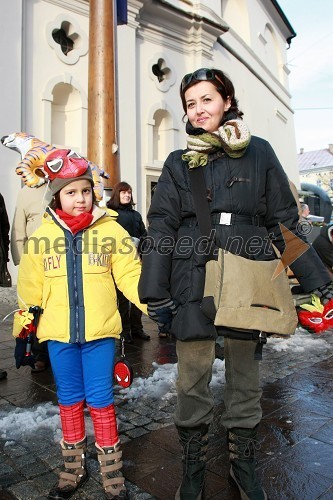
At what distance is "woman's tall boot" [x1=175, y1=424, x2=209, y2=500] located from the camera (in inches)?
76.2

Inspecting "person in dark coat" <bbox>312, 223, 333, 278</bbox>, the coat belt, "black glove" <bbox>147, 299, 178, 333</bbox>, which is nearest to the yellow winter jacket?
"black glove" <bbox>147, 299, 178, 333</bbox>

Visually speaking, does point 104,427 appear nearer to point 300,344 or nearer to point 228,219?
point 228,219

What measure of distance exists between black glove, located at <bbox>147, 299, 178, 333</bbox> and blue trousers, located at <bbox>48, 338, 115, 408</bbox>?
386 mm

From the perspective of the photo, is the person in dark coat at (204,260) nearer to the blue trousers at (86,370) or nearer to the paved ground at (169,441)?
the paved ground at (169,441)

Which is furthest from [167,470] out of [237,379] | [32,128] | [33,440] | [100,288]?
[32,128]

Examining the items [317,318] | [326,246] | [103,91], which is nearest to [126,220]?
[103,91]

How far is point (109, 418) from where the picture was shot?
6.91 feet

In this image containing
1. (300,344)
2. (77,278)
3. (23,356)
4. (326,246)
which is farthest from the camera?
(326,246)

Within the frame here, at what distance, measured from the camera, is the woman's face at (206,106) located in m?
2.07

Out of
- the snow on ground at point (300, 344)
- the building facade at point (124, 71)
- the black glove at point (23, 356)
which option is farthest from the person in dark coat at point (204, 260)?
the building facade at point (124, 71)

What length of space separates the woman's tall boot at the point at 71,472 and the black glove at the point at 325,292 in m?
1.36

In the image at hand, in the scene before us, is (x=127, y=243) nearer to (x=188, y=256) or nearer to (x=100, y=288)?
(x=100, y=288)

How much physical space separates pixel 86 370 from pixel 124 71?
10256mm

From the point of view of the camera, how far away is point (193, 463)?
6.37 ft
